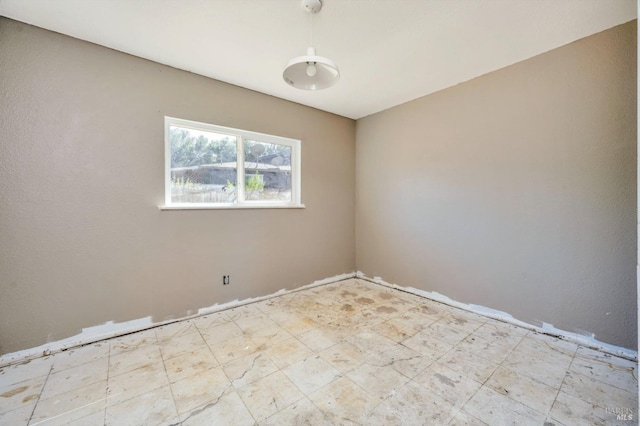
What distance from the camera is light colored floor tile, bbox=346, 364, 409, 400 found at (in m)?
1.70

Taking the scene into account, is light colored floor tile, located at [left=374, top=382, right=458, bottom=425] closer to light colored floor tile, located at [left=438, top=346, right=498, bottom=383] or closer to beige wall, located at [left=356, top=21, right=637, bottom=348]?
light colored floor tile, located at [left=438, top=346, right=498, bottom=383]

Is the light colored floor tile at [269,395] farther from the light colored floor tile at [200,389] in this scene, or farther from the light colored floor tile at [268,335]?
the light colored floor tile at [268,335]

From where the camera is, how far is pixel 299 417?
1.49 meters

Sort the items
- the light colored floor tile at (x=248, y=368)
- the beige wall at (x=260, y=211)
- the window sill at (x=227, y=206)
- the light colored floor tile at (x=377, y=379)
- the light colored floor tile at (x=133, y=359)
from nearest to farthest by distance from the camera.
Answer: the light colored floor tile at (x=377, y=379) < the light colored floor tile at (x=248, y=368) < the light colored floor tile at (x=133, y=359) < the beige wall at (x=260, y=211) < the window sill at (x=227, y=206)

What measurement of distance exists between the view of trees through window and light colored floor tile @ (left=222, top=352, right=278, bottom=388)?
1674 millimetres

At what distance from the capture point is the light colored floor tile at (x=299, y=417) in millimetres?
1447

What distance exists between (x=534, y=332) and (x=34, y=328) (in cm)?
426

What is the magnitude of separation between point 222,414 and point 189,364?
2.04ft

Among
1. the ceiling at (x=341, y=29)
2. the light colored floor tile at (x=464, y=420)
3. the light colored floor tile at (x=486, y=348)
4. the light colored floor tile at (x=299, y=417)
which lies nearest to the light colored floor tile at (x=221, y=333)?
the light colored floor tile at (x=299, y=417)

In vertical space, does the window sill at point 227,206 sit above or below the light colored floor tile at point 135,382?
above

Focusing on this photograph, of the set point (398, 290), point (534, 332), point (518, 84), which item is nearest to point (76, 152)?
point (398, 290)

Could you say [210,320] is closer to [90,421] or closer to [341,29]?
[90,421]

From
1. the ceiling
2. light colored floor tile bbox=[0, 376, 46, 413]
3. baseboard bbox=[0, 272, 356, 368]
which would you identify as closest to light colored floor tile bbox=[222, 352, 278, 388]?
baseboard bbox=[0, 272, 356, 368]

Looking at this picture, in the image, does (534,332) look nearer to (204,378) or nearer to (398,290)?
(398,290)
